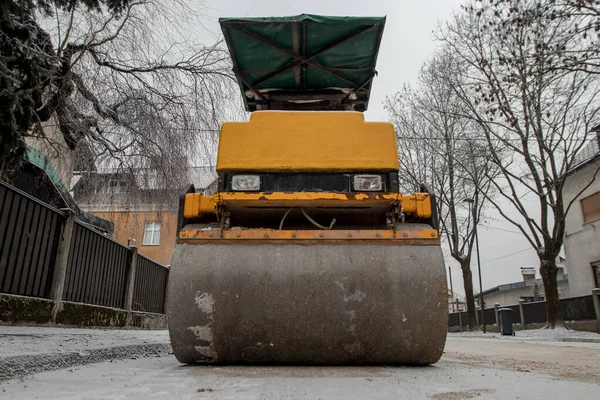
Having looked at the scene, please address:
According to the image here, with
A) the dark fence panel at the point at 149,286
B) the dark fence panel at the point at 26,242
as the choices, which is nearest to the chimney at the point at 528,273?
the dark fence panel at the point at 149,286

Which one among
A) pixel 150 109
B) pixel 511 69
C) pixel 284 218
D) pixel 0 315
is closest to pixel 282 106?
pixel 284 218

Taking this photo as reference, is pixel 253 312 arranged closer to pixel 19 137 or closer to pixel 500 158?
pixel 19 137

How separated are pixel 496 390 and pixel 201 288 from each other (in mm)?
1865

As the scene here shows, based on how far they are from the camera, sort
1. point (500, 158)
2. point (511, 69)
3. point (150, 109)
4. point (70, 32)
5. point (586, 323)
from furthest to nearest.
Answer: point (500, 158), point (586, 323), point (511, 69), point (150, 109), point (70, 32)

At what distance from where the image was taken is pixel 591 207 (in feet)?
72.3

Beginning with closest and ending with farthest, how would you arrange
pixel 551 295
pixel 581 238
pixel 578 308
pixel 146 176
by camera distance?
pixel 146 176 < pixel 551 295 < pixel 578 308 < pixel 581 238

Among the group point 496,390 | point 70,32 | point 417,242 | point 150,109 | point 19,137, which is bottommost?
point 496,390

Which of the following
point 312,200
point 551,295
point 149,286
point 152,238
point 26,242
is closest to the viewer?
point 312,200

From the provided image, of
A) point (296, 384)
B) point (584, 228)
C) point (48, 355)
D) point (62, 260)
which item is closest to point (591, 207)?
point (584, 228)

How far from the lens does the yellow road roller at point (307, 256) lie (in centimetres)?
302

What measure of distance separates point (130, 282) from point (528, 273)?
3901 centimetres

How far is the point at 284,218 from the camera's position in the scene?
3.40 meters

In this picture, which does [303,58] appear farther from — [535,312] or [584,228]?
[584,228]

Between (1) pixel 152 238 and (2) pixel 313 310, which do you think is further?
(1) pixel 152 238
